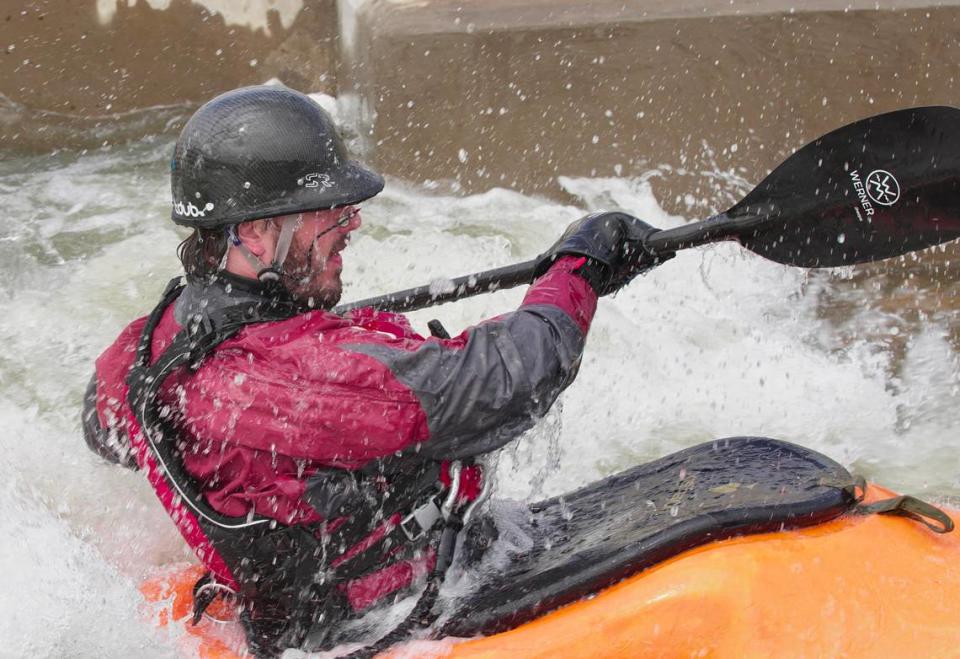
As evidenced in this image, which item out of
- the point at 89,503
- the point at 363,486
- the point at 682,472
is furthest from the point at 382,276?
the point at 363,486

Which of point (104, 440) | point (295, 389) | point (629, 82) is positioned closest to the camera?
point (295, 389)

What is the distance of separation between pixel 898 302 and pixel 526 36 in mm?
1838

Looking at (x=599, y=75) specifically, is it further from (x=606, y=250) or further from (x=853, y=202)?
(x=606, y=250)

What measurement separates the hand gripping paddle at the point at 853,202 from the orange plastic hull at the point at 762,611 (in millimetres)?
779

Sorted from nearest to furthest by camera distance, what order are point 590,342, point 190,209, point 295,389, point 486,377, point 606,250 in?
point 295,389, point 486,377, point 190,209, point 606,250, point 590,342

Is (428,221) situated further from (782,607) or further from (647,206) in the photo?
(782,607)

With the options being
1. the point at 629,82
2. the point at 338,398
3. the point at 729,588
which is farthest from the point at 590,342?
the point at 338,398

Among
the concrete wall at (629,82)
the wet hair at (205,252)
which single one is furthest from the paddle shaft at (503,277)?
the concrete wall at (629,82)

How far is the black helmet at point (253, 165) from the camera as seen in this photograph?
5.87 ft

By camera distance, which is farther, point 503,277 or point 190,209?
point 503,277

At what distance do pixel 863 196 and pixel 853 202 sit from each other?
25 mm

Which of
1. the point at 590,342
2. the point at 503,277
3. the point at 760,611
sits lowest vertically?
the point at 590,342

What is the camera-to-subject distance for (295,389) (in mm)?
1620

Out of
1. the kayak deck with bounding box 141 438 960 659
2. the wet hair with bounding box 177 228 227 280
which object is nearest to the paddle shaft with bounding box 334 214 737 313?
the wet hair with bounding box 177 228 227 280
